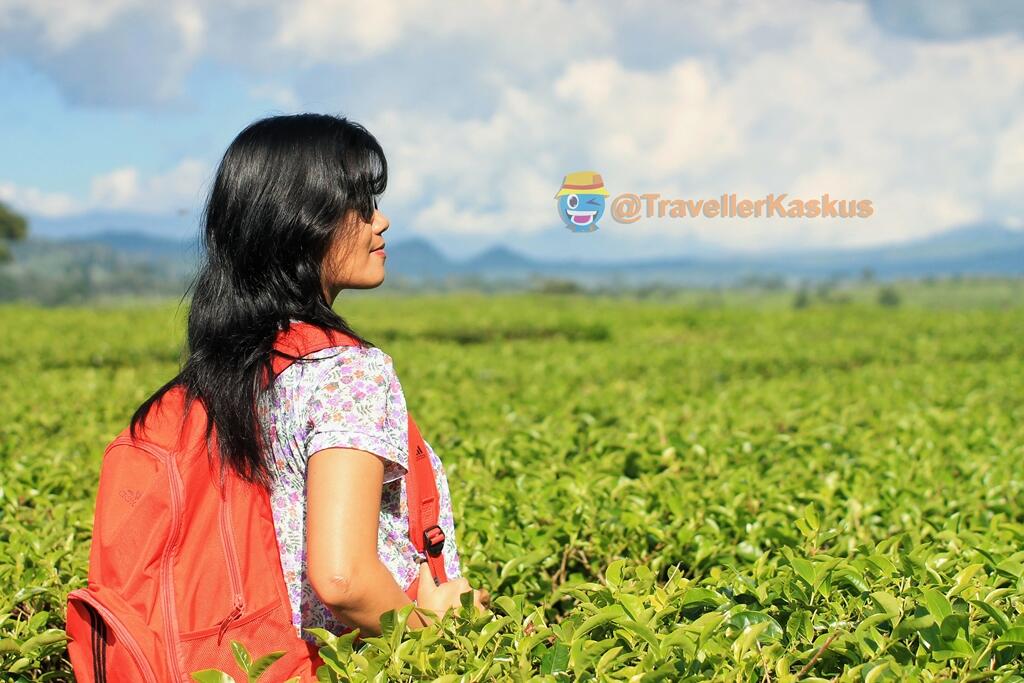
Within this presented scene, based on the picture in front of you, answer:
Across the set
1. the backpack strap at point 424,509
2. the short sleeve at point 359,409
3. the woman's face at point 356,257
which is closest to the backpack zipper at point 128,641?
the short sleeve at point 359,409

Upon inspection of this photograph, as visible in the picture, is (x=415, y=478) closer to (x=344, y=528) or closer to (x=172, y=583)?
(x=344, y=528)

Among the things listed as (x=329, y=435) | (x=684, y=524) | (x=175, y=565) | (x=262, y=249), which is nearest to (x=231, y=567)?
(x=175, y=565)

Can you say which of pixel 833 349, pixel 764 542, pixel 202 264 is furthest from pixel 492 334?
pixel 202 264

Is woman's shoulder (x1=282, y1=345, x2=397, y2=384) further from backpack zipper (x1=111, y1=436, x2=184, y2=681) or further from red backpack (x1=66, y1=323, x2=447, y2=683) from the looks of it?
backpack zipper (x1=111, y1=436, x2=184, y2=681)

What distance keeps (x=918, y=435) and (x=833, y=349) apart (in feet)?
26.3

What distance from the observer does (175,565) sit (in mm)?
1621

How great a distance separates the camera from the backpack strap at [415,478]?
1723mm

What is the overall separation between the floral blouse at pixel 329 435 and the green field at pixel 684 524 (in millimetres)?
175

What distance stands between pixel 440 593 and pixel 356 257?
68 centimetres

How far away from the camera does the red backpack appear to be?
1.60 meters

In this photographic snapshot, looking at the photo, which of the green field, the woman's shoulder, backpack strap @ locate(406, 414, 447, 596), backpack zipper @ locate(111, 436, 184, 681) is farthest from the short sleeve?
the green field

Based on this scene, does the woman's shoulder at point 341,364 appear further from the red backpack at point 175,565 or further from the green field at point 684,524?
the green field at point 684,524

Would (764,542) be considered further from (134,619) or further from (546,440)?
(134,619)

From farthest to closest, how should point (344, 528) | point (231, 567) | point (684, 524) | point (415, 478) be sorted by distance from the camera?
point (684, 524) < point (415, 478) < point (231, 567) < point (344, 528)
